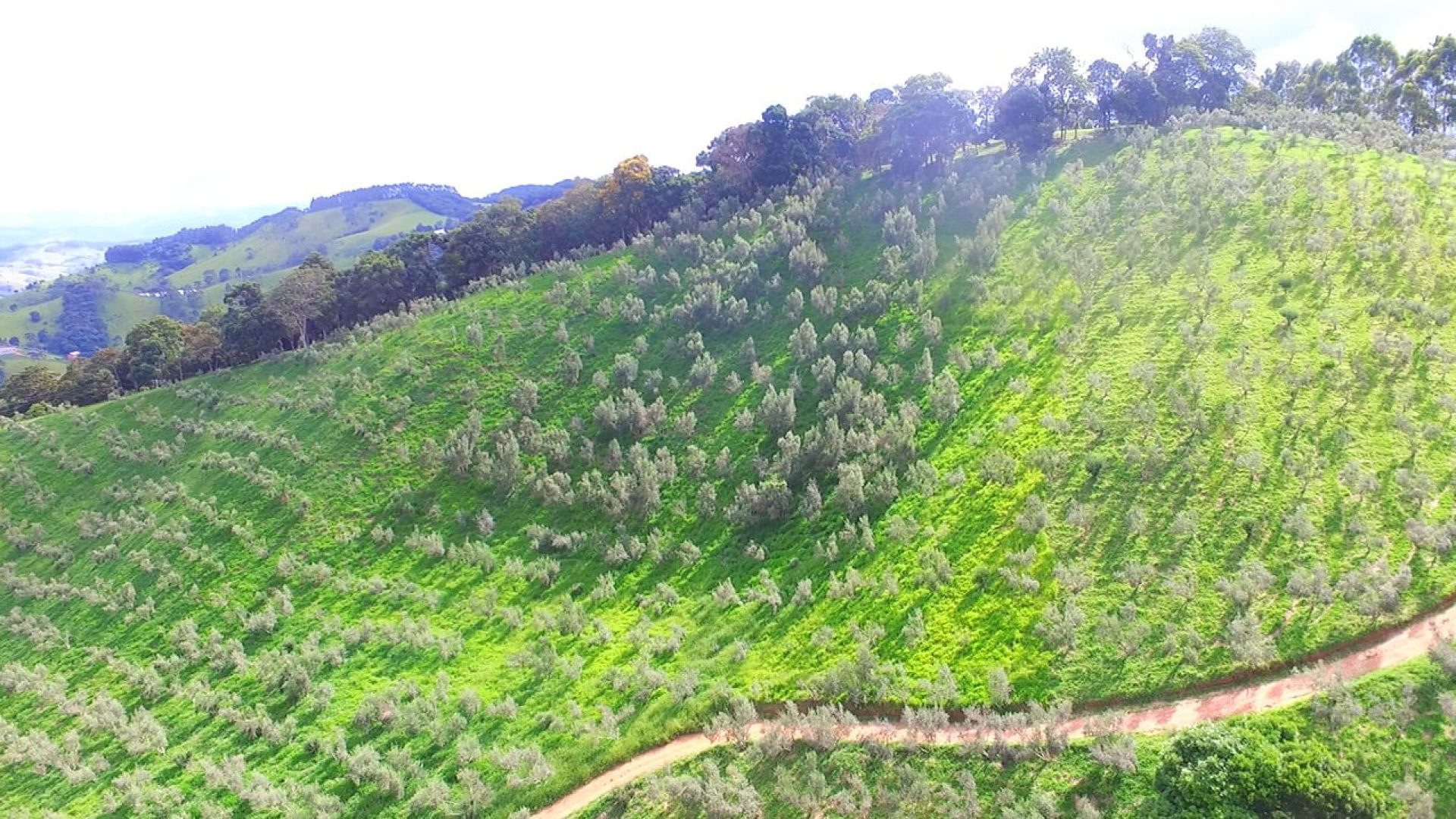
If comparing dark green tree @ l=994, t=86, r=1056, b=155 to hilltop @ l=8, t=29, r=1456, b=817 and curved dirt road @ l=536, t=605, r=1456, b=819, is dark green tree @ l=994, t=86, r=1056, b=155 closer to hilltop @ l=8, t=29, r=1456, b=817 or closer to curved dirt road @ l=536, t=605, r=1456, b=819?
hilltop @ l=8, t=29, r=1456, b=817

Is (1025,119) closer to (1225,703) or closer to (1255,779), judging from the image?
(1225,703)

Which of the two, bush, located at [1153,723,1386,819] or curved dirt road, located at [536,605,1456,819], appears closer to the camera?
bush, located at [1153,723,1386,819]

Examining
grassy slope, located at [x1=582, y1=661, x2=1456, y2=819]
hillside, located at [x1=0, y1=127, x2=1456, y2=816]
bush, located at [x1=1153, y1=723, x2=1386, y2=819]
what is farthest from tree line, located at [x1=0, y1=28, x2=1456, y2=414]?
bush, located at [x1=1153, y1=723, x2=1386, y2=819]

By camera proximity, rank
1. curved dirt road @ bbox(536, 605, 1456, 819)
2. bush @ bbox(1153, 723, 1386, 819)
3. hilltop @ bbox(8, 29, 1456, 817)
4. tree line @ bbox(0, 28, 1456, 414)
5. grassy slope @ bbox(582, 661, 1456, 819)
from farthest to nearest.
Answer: tree line @ bbox(0, 28, 1456, 414) < hilltop @ bbox(8, 29, 1456, 817) < curved dirt road @ bbox(536, 605, 1456, 819) < grassy slope @ bbox(582, 661, 1456, 819) < bush @ bbox(1153, 723, 1386, 819)

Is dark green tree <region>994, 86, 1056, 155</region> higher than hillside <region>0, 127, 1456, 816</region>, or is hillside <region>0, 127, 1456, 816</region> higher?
dark green tree <region>994, 86, 1056, 155</region>

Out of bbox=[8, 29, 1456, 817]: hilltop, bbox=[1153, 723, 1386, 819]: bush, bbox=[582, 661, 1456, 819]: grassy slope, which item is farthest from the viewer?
bbox=[8, 29, 1456, 817]: hilltop

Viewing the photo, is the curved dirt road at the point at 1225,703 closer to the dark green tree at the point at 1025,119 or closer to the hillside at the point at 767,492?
the hillside at the point at 767,492

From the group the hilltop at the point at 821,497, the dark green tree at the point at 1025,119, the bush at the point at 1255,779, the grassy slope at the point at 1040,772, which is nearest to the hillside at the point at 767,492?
the hilltop at the point at 821,497
